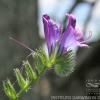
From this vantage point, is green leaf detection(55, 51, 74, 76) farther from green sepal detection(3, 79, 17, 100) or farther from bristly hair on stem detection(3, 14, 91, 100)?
green sepal detection(3, 79, 17, 100)

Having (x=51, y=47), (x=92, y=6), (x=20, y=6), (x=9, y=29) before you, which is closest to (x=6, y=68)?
(x=9, y=29)

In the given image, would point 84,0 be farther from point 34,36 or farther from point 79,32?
point 79,32

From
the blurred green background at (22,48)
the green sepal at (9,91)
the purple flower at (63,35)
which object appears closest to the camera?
the green sepal at (9,91)

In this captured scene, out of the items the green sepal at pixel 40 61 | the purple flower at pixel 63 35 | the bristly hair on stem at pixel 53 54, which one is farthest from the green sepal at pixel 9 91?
the purple flower at pixel 63 35

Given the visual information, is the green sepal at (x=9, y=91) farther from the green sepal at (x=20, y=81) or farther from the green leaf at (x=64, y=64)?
the green leaf at (x=64, y=64)

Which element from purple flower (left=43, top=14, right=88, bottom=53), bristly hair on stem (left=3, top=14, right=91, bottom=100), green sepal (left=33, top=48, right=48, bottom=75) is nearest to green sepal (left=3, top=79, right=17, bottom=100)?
bristly hair on stem (left=3, top=14, right=91, bottom=100)

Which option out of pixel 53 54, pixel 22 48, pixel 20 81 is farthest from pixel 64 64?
pixel 22 48
